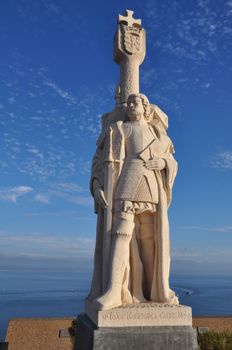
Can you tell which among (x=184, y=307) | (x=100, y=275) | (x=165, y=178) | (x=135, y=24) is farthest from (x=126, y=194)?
(x=135, y=24)

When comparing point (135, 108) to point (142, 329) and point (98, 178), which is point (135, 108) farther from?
point (142, 329)

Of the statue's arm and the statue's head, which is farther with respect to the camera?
the statue's head

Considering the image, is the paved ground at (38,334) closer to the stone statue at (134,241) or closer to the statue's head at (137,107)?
the stone statue at (134,241)

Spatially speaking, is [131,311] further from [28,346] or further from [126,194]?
[28,346]

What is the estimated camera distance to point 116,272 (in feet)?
17.0

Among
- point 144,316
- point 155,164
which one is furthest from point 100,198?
point 144,316

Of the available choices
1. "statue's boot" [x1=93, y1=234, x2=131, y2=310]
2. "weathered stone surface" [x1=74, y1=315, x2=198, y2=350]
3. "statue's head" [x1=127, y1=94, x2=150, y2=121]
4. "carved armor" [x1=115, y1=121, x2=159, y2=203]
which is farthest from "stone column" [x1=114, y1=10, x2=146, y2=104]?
"weathered stone surface" [x1=74, y1=315, x2=198, y2=350]

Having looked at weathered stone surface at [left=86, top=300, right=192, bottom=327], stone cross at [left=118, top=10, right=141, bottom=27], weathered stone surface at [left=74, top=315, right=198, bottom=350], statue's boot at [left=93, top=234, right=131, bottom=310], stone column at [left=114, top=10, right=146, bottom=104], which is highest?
stone cross at [left=118, top=10, right=141, bottom=27]

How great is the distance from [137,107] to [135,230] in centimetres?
193

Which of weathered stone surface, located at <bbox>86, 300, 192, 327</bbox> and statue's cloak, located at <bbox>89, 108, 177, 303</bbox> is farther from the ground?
statue's cloak, located at <bbox>89, 108, 177, 303</bbox>

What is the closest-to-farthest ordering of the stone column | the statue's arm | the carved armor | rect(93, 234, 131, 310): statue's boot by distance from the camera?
rect(93, 234, 131, 310): statue's boot → the carved armor → the statue's arm → the stone column

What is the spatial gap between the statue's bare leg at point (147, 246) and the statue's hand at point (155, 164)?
0.70m

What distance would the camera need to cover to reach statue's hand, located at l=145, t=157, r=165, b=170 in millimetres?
5633

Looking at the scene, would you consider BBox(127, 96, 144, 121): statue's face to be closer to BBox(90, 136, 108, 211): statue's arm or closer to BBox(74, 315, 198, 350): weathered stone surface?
BBox(90, 136, 108, 211): statue's arm
